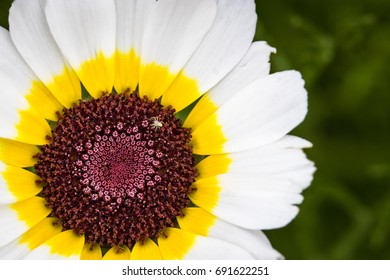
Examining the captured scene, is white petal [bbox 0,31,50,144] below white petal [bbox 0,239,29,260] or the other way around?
the other way around

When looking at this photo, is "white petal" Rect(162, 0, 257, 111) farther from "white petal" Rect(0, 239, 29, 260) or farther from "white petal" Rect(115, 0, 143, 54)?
"white petal" Rect(0, 239, 29, 260)

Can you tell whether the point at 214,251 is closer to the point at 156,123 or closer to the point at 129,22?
the point at 156,123

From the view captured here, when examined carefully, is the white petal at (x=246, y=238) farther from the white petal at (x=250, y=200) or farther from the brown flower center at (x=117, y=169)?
the brown flower center at (x=117, y=169)

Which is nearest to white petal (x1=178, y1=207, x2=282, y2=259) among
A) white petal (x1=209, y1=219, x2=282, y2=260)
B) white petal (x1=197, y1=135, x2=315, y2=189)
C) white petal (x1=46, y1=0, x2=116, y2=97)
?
white petal (x1=209, y1=219, x2=282, y2=260)

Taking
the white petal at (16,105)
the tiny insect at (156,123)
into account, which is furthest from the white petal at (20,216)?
the tiny insect at (156,123)

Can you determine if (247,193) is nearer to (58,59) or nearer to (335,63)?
(58,59)
